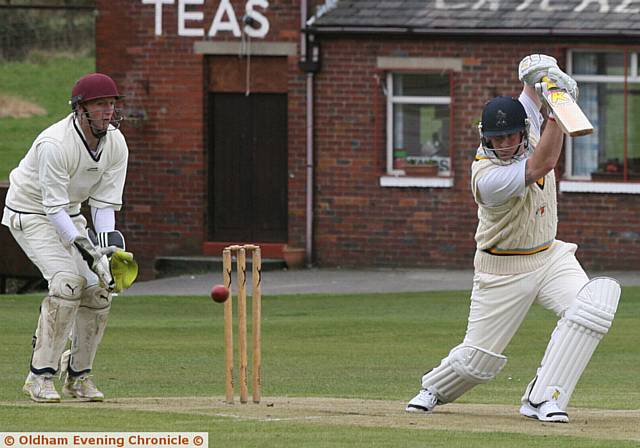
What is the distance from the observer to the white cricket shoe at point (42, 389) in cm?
971

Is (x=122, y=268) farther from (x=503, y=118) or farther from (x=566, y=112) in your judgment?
(x=566, y=112)

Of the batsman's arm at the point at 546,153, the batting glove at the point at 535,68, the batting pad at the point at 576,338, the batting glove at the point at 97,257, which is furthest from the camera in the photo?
the batting glove at the point at 97,257

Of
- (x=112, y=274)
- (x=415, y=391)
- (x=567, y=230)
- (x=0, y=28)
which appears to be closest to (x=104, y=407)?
(x=112, y=274)

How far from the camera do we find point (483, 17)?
21781 millimetres

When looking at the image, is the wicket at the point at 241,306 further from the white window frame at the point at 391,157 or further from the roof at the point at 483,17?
the white window frame at the point at 391,157

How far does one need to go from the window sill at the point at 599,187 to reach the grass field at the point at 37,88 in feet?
42.5

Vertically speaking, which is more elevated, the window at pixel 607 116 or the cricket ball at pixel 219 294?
the window at pixel 607 116

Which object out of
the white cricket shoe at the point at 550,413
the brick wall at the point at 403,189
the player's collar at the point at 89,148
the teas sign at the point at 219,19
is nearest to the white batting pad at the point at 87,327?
the player's collar at the point at 89,148

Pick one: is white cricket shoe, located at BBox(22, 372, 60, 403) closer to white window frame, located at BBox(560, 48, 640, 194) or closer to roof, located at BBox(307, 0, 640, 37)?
roof, located at BBox(307, 0, 640, 37)

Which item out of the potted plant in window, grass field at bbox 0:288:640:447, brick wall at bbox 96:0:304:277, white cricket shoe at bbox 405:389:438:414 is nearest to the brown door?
brick wall at bbox 96:0:304:277

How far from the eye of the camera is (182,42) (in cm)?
2298

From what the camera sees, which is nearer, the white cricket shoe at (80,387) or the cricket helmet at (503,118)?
the cricket helmet at (503,118)

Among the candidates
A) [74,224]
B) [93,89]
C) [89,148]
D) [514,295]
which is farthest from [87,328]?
[514,295]

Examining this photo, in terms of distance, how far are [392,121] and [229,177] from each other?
100.0 inches
